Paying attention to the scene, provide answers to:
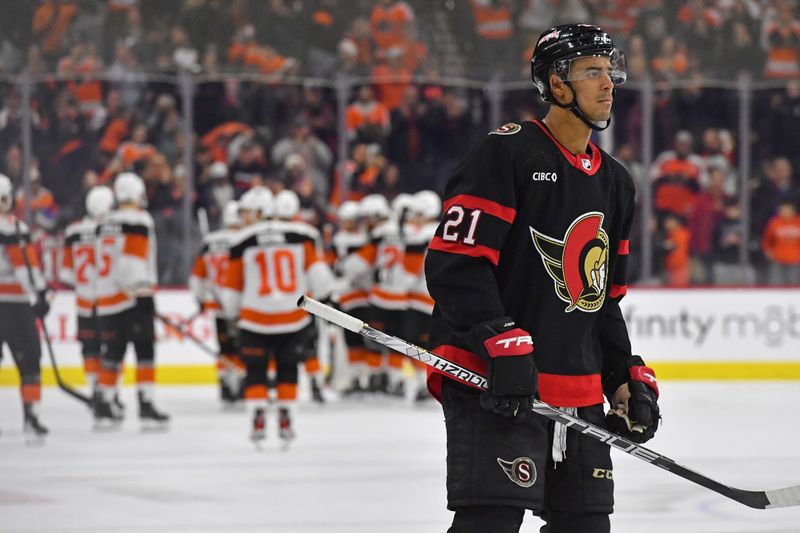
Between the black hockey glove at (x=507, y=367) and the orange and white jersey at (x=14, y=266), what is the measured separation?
16.9ft

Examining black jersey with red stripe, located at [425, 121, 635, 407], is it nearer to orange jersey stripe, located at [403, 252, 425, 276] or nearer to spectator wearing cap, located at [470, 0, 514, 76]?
orange jersey stripe, located at [403, 252, 425, 276]

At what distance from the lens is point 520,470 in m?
2.35

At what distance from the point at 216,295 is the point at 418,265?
1306mm

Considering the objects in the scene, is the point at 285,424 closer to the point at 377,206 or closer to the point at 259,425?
the point at 259,425

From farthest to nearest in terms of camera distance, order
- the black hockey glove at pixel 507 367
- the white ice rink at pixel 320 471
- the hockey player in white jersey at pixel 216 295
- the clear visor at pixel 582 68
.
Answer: the hockey player in white jersey at pixel 216 295
the white ice rink at pixel 320 471
the clear visor at pixel 582 68
the black hockey glove at pixel 507 367

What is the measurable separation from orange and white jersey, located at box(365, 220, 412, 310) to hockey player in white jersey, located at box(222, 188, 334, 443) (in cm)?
217

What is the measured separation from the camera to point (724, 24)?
10703mm

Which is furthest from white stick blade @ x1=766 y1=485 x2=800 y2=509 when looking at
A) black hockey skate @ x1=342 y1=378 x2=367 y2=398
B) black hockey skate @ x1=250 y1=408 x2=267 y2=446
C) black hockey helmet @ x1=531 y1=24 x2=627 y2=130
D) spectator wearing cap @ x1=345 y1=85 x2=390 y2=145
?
spectator wearing cap @ x1=345 y1=85 x2=390 y2=145

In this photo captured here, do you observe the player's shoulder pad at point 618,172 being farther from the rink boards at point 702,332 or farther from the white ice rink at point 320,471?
the rink boards at point 702,332

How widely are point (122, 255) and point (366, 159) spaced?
3.30 m

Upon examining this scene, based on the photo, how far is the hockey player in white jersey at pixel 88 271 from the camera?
7883 millimetres

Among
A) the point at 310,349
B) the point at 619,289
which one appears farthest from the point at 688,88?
the point at 619,289

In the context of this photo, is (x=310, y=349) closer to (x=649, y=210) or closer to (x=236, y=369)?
(x=236, y=369)

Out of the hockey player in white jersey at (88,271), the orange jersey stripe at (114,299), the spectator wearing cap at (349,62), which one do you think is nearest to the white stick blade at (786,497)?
the orange jersey stripe at (114,299)
